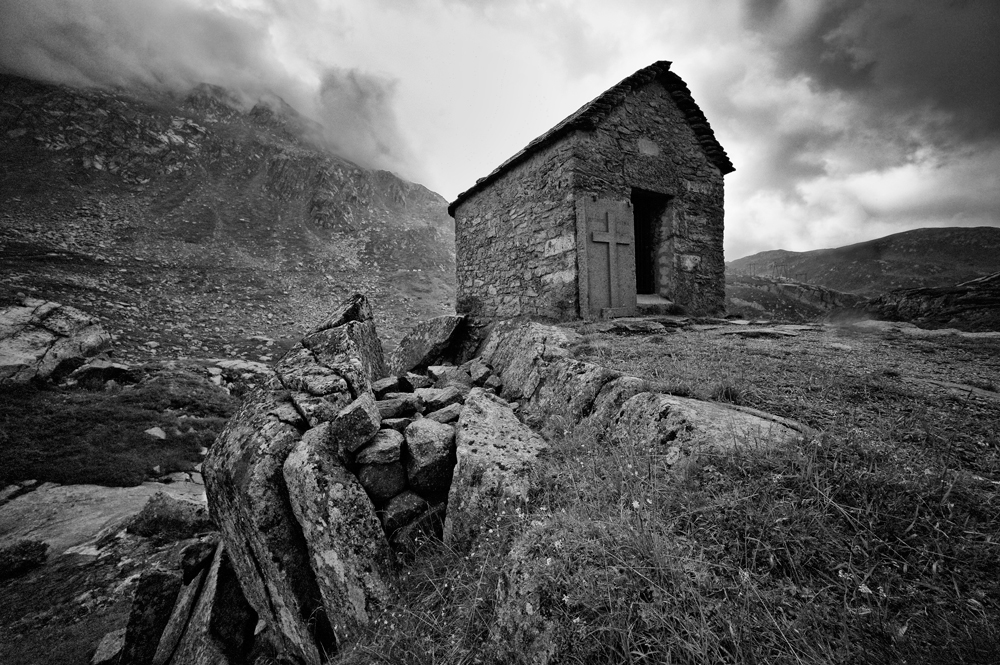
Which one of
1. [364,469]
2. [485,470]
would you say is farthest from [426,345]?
[485,470]

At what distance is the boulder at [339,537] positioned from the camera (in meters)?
2.88

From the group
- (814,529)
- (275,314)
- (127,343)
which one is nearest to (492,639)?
(814,529)

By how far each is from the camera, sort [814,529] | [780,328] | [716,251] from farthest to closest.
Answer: [716,251] → [780,328] → [814,529]

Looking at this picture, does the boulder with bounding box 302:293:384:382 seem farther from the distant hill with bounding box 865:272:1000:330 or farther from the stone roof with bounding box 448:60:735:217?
the distant hill with bounding box 865:272:1000:330

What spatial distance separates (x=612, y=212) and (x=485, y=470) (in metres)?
6.94

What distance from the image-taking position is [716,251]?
31.5 feet

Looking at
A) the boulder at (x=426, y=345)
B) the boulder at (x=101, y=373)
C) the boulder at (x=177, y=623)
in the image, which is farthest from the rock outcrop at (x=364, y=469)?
the boulder at (x=101, y=373)

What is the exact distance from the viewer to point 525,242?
9.17 m

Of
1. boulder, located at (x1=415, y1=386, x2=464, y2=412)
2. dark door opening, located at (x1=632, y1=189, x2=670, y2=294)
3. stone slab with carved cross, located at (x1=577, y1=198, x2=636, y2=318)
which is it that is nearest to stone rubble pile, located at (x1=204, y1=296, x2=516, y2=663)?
boulder, located at (x1=415, y1=386, x2=464, y2=412)

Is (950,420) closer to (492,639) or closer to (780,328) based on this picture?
(492,639)

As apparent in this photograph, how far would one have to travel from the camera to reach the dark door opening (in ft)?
30.8

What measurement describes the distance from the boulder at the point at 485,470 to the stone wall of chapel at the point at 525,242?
196 inches

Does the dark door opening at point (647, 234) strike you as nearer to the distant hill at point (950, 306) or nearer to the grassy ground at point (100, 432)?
the distant hill at point (950, 306)

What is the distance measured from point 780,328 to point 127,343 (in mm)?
18748
